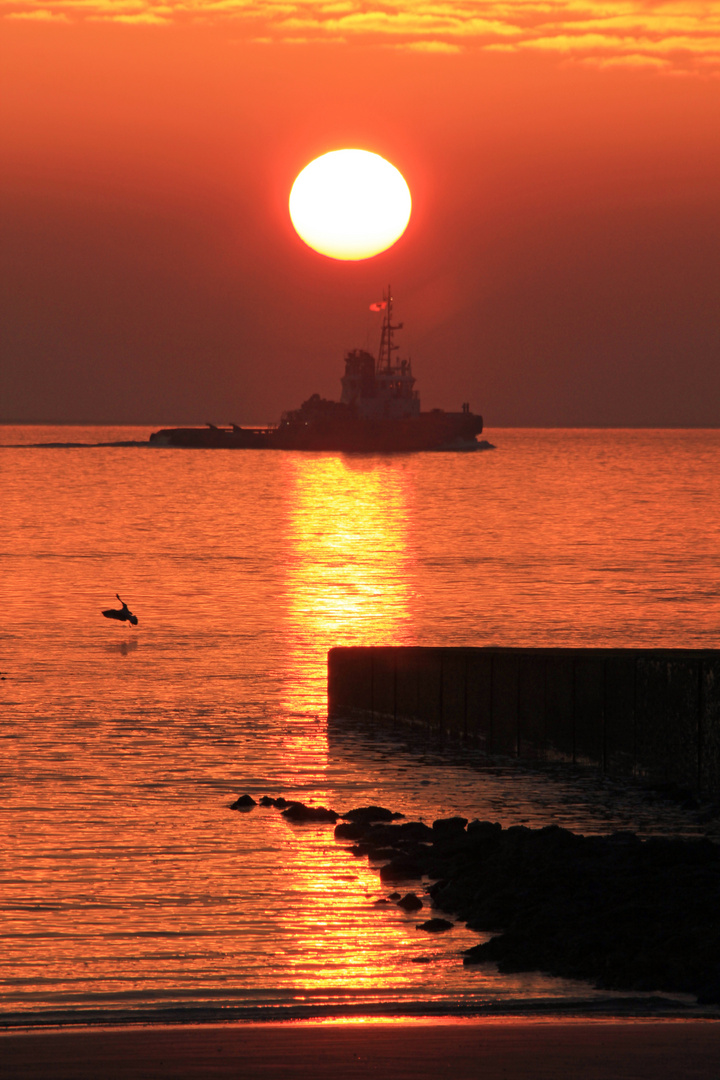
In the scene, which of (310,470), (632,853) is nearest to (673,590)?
(632,853)

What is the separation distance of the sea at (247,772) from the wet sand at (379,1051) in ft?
2.39

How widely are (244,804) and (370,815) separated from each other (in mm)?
1186

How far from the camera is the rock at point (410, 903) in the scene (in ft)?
28.6

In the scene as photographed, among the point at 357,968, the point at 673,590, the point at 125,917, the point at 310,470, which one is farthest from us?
the point at 310,470

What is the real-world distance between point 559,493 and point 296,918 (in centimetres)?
9048

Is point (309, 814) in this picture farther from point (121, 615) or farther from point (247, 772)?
point (121, 615)

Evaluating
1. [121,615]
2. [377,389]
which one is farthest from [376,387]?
[121,615]

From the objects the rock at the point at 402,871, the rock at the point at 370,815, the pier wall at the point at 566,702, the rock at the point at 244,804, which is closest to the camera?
the rock at the point at 402,871

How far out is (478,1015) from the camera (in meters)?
6.47

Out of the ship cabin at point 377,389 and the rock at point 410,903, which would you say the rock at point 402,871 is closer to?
the rock at point 410,903

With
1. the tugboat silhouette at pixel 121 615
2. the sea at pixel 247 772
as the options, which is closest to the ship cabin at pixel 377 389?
the sea at pixel 247 772

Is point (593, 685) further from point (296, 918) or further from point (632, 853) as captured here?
point (296, 918)

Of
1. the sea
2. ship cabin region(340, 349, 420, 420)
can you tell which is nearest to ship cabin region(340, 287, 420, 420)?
ship cabin region(340, 349, 420, 420)

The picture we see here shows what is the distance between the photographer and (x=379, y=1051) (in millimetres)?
5598
